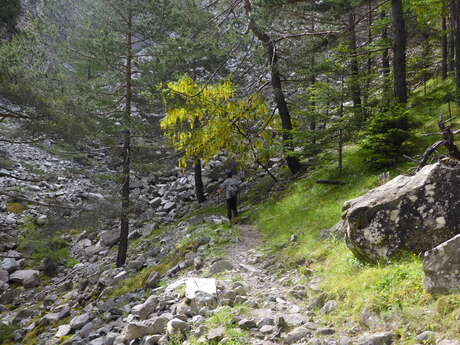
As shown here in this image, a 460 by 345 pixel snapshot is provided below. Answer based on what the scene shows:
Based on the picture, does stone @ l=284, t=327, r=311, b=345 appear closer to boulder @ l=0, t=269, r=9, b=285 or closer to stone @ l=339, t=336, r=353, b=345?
stone @ l=339, t=336, r=353, b=345

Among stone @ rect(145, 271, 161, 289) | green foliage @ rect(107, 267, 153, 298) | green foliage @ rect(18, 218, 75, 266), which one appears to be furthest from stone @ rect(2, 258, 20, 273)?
stone @ rect(145, 271, 161, 289)

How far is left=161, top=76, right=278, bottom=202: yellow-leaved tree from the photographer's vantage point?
1430cm

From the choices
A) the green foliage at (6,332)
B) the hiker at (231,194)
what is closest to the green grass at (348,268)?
the hiker at (231,194)

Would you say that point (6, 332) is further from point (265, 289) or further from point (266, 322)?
point (266, 322)

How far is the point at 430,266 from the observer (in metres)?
4.28

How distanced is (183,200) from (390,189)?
16978mm

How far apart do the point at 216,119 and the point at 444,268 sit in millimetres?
11436

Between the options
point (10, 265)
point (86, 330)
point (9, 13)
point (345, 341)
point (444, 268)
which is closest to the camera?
point (444, 268)

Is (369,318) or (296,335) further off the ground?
(369,318)

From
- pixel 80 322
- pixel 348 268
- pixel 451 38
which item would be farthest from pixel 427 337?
pixel 451 38

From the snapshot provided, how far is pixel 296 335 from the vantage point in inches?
193

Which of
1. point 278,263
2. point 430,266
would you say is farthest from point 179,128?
point 430,266

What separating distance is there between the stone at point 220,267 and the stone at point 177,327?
2.35 metres

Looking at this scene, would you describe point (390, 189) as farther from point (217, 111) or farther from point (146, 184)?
point (146, 184)
